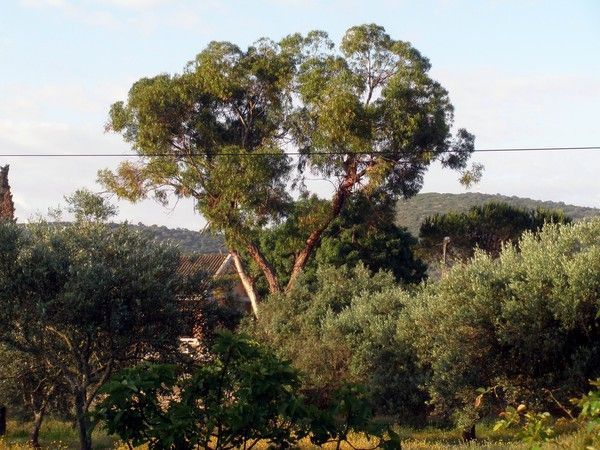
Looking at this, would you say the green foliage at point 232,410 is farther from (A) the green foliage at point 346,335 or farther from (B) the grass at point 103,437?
(A) the green foliage at point 346,335

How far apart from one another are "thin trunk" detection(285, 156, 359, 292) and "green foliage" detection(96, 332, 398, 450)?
80.0ft

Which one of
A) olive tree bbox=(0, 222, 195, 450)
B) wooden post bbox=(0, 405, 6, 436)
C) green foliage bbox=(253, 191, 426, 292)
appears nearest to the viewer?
olive tree bbox=(0, 222, 195, 450)

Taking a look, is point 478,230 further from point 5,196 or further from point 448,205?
point 448,205

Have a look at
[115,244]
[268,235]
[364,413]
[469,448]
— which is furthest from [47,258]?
[268,235]

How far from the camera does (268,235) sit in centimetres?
4038

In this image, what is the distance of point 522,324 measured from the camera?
22.0m

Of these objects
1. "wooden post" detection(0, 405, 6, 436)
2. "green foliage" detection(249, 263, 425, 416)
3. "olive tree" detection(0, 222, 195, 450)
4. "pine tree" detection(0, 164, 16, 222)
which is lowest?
"wooden post" detection(0, 405, 6, 436)

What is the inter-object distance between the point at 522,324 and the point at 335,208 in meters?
14.0

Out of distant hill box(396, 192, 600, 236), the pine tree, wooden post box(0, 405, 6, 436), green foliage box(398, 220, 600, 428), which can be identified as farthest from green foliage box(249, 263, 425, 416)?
distant hill box(396, 192, 600, 236)

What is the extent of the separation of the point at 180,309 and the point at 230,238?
13741mm

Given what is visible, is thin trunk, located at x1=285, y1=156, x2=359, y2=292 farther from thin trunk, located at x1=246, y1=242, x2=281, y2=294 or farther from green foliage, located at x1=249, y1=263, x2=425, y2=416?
green foliage, located at x1=249, y1=263, x2=425, y2=416

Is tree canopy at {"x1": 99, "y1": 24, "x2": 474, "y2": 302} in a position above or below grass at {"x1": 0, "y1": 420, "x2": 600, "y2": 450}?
above

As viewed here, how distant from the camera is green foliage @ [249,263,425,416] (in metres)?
26.1

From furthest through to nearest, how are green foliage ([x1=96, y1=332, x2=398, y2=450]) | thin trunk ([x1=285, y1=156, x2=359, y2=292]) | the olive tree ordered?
thin trunk ([x1=285, y1=156, x2=359, y2=292]) < the olive tree < green foliage ([x1=96, y1=332, x2=398, y2=450])
